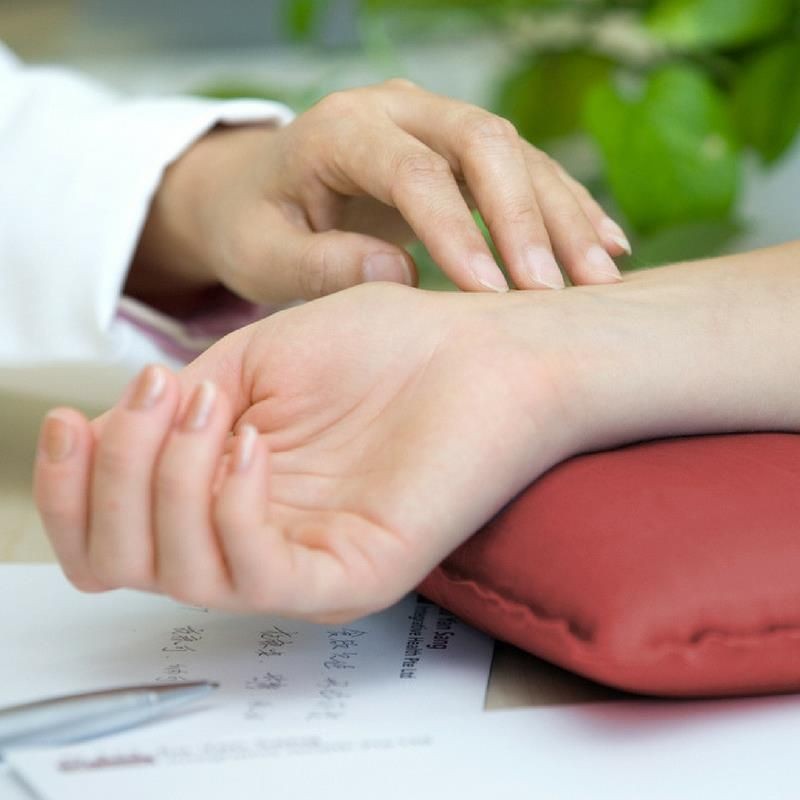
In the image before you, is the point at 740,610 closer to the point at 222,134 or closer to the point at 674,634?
the point at 674,634

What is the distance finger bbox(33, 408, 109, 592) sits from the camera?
A: 0.38 meters

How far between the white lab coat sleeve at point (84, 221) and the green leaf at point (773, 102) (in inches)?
28.7

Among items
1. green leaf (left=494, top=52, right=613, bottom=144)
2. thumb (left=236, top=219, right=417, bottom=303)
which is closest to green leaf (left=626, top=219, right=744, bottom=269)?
green leaf (left=494, top=52, right=613, bottom=144)

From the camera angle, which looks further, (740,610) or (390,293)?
(390,293)

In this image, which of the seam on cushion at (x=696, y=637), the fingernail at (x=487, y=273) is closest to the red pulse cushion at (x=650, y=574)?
the seam on cushion at (x=696, y=637)

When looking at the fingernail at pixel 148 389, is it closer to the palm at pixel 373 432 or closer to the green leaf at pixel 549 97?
the palm at pixel 373 432

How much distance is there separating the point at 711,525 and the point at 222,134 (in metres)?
0.51

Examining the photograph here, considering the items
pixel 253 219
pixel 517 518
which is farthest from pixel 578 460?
pixel 253 219

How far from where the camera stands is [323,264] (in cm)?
62

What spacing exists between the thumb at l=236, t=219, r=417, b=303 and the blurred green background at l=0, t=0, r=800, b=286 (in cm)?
40

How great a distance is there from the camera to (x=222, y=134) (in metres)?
0.82

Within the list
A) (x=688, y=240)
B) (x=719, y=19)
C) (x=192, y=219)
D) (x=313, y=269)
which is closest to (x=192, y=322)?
(x=192, y=219)

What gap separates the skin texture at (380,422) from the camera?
380 mm

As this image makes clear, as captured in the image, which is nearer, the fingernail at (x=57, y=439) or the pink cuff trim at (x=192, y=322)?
the fingernail at (x=57, y=439)
